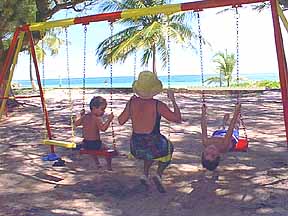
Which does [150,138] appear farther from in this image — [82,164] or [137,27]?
[137,27]

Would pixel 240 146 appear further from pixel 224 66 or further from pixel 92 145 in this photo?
pixel 224 66

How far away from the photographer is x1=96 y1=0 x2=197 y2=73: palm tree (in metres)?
19.0

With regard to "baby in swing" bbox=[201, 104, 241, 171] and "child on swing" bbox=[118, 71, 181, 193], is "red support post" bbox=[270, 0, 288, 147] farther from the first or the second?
"child on swing" bbox=[118, 71, 181, 193]

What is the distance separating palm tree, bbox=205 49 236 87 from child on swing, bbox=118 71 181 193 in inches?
986

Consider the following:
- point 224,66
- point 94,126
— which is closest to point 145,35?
point 224,66

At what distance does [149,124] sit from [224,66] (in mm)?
25998

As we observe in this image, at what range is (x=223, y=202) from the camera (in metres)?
3.81

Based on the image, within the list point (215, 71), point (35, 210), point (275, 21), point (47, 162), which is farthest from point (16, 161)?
point (215, 71)

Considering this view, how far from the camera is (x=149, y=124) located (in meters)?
4.22

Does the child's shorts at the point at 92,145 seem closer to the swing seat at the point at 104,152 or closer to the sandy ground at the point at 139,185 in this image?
the swing seat at the point at 104,152

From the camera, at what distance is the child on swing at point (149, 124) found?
418 cm

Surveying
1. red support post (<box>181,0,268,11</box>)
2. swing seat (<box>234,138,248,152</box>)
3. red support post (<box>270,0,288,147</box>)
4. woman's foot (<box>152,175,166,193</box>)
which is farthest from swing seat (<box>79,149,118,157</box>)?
red support post (<box>270,0,288,147</box>)

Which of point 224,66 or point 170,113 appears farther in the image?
point 224,66

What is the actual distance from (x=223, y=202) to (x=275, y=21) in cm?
158
